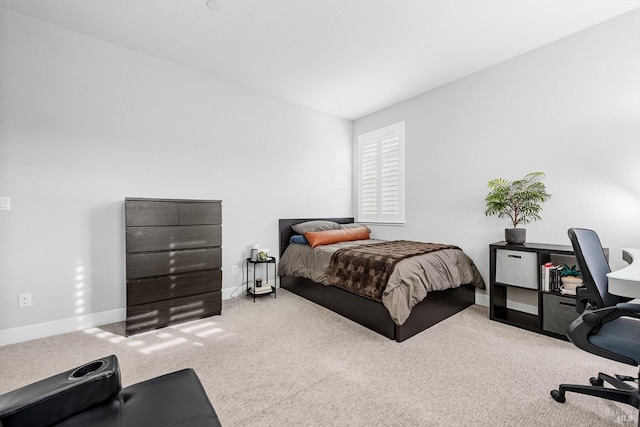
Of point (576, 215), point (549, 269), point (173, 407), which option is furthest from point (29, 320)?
point (576, 215)

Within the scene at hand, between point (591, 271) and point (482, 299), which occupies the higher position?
point (591, 271)

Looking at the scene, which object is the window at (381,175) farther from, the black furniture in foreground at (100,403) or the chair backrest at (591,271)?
the black furniture in foreground at (100,403)

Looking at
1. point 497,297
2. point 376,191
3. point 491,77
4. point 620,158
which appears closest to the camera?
point 620,158

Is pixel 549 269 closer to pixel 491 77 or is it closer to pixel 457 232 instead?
pixel 457 232

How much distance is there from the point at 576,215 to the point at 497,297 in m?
1.07

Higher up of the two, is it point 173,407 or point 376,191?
point 376,191

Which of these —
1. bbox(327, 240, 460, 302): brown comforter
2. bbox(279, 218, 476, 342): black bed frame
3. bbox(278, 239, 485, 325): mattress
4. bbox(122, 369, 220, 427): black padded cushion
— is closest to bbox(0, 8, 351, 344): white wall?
bbox(278, 239, 485, 325): mattress

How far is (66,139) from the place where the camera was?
2.62m

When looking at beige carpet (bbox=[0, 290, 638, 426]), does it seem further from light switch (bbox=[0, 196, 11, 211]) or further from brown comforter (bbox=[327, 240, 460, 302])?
light switch (bbox=[0, 196, 11, 211])

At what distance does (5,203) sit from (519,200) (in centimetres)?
471

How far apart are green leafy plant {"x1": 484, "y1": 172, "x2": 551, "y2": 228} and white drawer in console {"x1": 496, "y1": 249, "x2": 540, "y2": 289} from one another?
0.35 m

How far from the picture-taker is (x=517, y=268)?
2707 millimetres

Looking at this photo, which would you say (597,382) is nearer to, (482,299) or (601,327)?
(601,327)

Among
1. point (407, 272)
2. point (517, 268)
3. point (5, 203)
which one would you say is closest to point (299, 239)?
point (407, 272)
